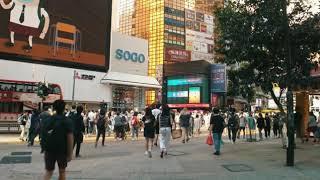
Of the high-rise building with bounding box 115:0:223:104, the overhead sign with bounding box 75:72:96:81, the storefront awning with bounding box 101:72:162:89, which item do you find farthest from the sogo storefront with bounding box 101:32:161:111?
the high-rise building with bounding box 115:0:223:104

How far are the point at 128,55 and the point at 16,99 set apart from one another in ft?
74.4

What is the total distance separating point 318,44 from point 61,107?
39.3ft

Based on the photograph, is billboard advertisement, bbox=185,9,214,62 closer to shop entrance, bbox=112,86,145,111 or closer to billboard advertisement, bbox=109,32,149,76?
shop entrance, bbox=112,86,145,111

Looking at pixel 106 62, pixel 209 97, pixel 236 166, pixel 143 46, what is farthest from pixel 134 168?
pixel 209 97

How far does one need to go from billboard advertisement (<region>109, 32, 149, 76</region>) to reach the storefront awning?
1.04 metres

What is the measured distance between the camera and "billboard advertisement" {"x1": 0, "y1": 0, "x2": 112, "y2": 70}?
131 ft

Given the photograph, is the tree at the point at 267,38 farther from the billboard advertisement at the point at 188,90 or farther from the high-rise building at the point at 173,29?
the high-rise building at the point at 173,29

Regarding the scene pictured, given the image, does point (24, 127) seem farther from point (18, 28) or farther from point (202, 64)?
point (202, 64)

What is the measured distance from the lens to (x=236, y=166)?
44.1 feet

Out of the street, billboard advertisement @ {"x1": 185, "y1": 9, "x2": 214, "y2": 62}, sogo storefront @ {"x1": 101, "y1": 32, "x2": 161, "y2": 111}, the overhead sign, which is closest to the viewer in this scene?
the street

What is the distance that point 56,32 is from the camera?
1713 inches

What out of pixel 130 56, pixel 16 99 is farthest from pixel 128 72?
pixel 16 99

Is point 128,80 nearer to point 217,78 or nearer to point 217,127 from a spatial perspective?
point 217,127

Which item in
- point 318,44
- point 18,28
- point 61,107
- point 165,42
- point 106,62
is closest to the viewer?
point 61,107
